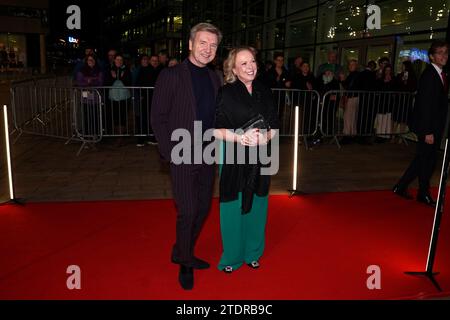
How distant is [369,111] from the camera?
9.97 metres

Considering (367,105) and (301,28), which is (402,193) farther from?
(301,28)

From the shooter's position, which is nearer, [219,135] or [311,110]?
[219,135]

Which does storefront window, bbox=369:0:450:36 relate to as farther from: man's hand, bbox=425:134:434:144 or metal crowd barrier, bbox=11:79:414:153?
man's hand, bbox=425:134:434:144

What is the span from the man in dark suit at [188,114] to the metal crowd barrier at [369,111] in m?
6.32

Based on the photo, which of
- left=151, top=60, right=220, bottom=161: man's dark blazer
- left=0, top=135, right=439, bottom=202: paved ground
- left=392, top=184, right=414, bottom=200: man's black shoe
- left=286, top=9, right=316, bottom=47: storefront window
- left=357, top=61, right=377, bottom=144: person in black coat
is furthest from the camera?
left=286, top=9, right=316, bottom=47: storefront window

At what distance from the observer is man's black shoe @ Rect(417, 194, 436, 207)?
558cm

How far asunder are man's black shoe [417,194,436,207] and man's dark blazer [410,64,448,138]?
815 millimetres

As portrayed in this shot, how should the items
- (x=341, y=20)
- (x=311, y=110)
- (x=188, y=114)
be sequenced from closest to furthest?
(x=188, y=114) → (x=311, y=110) → (x=341, y=20)

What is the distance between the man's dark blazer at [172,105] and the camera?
316 centimetres

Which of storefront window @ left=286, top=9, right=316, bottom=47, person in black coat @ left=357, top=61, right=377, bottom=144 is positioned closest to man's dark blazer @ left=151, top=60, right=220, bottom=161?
person in black coat @ left=357, top=61, right=377, bottom=144

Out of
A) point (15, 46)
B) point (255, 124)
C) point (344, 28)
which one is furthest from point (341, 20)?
point (15, 46)

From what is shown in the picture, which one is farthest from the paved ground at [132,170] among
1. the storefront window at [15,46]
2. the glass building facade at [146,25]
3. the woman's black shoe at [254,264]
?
the storefront window at [15,46]

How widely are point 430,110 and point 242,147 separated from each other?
301cm
